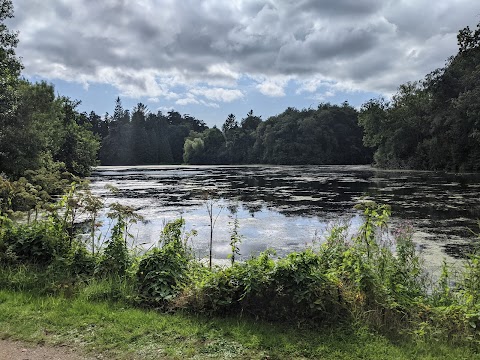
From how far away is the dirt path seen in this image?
11.9ft

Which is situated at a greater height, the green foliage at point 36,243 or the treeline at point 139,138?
the treeline at point 139,138

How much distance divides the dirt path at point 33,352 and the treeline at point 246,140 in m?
88.6

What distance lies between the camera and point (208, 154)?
362 feet

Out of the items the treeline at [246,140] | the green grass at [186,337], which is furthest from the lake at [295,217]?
the treeline at [246,140]

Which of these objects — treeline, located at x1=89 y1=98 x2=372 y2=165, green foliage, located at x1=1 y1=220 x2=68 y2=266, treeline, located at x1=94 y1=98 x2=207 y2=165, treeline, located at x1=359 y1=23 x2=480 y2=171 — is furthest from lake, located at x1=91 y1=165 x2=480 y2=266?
treeline, located at x1=94 y1=98 x2=207 y2=165

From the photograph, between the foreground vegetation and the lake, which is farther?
the lake

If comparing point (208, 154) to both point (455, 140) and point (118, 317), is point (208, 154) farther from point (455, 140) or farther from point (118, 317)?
point (118, 317)

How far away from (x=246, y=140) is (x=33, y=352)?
105784 millimetres

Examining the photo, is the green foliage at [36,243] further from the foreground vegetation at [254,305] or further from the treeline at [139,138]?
the treeline at [139,138]

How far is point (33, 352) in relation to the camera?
12.2 ft

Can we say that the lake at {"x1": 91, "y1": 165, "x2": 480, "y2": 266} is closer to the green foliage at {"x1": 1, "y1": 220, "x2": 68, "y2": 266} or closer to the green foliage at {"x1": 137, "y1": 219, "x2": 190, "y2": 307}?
the green foliage at {"x1": 137, "y1": 219, "x2": 190, "y2": 307}

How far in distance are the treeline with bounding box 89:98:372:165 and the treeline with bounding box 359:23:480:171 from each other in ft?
98.7

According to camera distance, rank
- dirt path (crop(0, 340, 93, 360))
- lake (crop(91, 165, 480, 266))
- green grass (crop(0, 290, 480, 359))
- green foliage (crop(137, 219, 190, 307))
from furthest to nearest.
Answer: lake (crop(91, 165, 480, 266)) < green foliage (crop(137, 219, 190, 307)) < green grass (crop(0, 290, 480, 359)) < dirt path (crop(0, 340, 93, 360))

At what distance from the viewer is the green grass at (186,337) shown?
3750 mm
